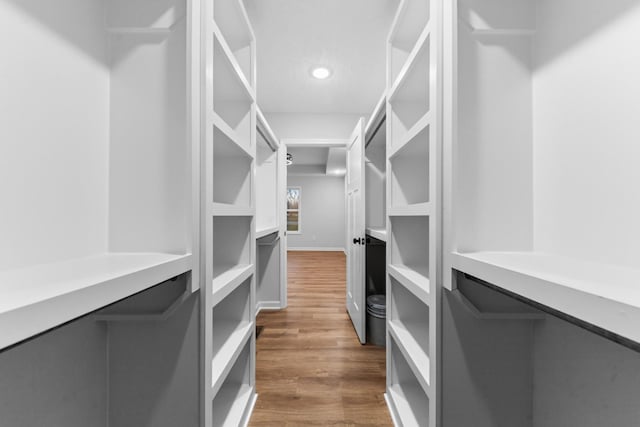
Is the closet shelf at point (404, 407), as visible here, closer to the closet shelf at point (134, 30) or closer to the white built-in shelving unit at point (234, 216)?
the white built-in shelving unit at point (234, 216)

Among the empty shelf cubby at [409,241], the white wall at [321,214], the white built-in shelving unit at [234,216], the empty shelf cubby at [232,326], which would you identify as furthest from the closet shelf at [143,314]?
the white wall at [321,214]

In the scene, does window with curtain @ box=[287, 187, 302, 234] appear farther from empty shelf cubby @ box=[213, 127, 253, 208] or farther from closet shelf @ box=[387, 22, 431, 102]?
closet shelf @ box=[387, 22, 431, 102]

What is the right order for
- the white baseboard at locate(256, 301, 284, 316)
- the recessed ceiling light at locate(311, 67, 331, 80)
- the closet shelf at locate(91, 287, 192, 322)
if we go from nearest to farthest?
the closet shelf at locate(91, 287, 192, 322) → the recessed ceiling light at locate(311, 67, 331, 80) → the white baseboard at locate(256, 301, 284, 316)

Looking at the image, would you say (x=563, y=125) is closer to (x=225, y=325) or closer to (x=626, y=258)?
(x=626, y=258)

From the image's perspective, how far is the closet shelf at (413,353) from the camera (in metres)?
1.09

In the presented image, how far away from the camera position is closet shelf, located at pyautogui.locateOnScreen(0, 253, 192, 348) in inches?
16.1

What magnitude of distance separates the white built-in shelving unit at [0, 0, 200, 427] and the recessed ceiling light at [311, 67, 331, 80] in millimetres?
1787

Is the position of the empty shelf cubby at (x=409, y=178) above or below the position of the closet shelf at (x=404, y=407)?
above

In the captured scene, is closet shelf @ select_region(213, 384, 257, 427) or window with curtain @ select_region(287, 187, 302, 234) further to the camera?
window with curtain @ select_region(287, 187, 302, 234)

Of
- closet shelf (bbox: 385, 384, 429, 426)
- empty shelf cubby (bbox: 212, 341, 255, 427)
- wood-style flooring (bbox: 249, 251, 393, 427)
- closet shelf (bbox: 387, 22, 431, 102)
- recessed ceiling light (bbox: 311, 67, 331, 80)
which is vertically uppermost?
recessed ceiling light (bbox: 311, 67, 331, 80)

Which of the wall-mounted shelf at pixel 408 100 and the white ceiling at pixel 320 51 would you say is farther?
the white ceiling at pixel 320 51

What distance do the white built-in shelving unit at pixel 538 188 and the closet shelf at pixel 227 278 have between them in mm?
836

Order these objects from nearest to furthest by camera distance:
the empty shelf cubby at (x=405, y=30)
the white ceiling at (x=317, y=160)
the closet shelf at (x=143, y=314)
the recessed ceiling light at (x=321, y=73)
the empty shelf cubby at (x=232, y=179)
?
1. the closet shelf at (x=143, y=314)
2. the empty shelf cubby at (x=405, y=30)
3. the empty shelf cubby at (x=232, y=179)
4. the recessed ceiling light at (x=321, y=73)
5. the white ceiling at (x=317, y=160)

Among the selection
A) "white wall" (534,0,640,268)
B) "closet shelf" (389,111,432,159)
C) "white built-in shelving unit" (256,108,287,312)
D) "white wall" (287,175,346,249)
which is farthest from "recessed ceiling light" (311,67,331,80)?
"white wall" (287,175,346,249)
